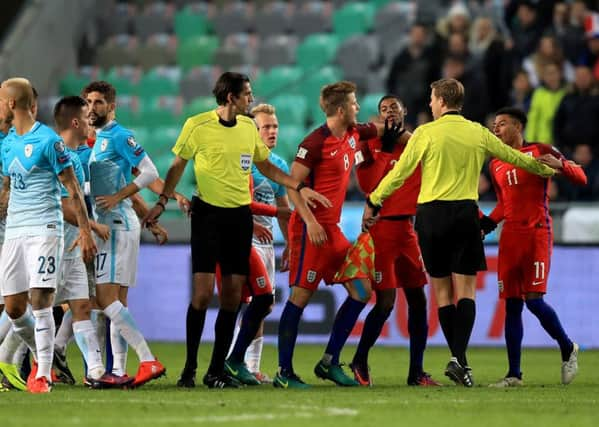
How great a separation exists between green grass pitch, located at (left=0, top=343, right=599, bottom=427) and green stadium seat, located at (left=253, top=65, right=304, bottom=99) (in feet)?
32.2

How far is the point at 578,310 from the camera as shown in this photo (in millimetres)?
16312

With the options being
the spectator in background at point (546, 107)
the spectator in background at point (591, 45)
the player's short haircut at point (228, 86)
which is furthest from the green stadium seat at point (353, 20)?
the player's short haircut at point (228, 86)

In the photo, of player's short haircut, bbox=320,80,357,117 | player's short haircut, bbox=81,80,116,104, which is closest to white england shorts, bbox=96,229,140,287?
player's short haircut, bbox=81,80,116,104

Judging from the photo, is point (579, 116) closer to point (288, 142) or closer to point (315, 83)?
point (288, 142)

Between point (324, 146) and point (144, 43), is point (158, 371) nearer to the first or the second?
point (324, 146)

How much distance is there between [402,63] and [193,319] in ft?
31.2

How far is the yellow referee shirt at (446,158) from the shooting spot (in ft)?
34.8

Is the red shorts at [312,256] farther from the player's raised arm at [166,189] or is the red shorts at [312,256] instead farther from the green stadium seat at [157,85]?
the green stadium seat at [157,85]

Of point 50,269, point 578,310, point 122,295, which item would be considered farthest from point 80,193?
point 578,310

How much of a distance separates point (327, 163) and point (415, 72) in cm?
848

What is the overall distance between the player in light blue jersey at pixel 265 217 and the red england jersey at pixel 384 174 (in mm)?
709

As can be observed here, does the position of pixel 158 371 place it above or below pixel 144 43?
below

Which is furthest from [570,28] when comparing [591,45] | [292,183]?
[292,183]

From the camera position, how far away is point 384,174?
11.5m
